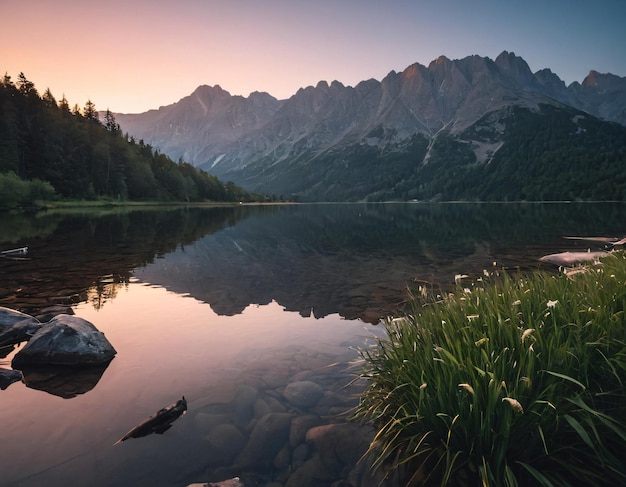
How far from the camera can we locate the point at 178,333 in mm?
12664

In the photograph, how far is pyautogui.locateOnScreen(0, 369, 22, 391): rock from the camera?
28.6 feet

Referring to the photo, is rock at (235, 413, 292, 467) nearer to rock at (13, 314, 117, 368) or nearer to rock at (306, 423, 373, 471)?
rock at (306, 423, 373, 471)

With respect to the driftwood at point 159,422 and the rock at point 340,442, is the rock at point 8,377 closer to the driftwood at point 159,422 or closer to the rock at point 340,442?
the driftwood at point 159,422

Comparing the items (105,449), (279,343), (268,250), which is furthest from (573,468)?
(268,250)

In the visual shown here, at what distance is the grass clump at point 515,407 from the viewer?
15.1ft

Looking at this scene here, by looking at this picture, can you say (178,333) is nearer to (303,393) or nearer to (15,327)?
(15,327)

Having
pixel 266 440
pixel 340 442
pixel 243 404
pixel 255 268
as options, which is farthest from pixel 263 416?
pixel 255 268

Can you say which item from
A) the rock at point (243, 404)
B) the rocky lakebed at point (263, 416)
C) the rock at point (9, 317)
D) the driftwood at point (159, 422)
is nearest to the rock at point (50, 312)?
the rock at point (9, 317)

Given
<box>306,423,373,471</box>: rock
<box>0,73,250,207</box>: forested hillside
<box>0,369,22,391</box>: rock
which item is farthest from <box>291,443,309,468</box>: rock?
<box>0,73,250,207</box>: forested hillside

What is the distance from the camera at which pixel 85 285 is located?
19.1 metres

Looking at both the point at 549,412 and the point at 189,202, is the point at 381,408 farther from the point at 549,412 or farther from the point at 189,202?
the point at 189,202

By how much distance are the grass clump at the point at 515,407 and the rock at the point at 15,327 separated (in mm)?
11384

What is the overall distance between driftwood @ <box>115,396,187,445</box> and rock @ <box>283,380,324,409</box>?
2.34 meters

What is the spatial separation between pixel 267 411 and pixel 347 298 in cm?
992
